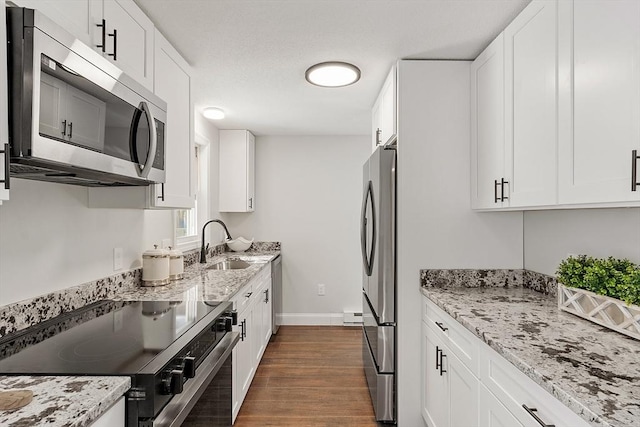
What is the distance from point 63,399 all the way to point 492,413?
136 centimetres

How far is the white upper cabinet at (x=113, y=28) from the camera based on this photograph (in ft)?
4.09

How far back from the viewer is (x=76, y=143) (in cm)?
123

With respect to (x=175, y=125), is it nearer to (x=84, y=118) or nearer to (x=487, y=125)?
(x=84, y=118)

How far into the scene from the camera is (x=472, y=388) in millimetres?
1597

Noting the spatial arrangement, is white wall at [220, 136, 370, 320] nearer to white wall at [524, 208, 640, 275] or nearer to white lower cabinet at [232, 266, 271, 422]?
white lower cabinet at [232, 266, 271, 422]

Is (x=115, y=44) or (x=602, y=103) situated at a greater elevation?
(x=115, y=44)

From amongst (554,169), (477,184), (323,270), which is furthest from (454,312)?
(323,270)

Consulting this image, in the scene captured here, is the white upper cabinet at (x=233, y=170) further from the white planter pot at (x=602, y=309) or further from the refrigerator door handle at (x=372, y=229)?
the white planter pot at (x=602, y=309)

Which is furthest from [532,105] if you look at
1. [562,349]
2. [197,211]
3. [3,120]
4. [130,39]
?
[197,211]

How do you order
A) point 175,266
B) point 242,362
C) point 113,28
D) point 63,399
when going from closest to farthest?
point 63,399, point 113,28, point 175,266, point 242,362

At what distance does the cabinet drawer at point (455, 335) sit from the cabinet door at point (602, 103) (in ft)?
2.25

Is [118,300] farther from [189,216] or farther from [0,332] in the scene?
[189,216]

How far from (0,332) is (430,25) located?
2239mm

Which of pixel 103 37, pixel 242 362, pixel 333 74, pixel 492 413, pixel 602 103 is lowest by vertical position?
pixel 242 362
